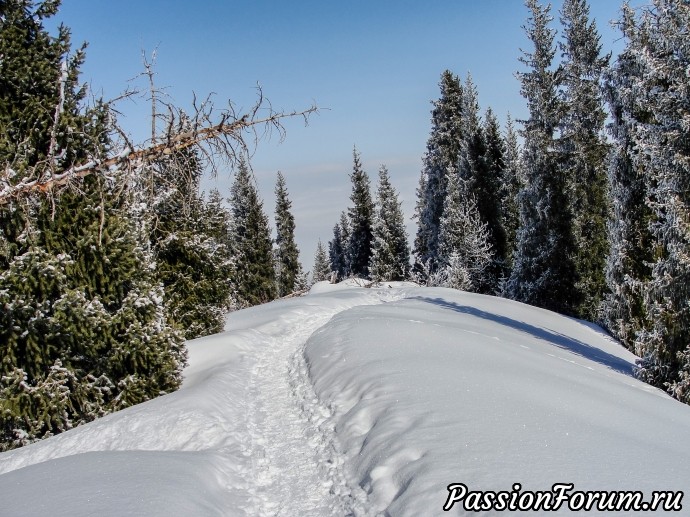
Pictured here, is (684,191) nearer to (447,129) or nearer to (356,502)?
(356,502)

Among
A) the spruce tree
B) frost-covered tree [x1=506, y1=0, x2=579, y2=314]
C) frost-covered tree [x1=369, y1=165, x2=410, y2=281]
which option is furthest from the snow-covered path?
the spruce tree

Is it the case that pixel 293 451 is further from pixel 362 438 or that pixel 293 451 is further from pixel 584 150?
pixel 584 150

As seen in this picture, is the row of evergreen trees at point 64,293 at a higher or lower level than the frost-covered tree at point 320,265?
higher

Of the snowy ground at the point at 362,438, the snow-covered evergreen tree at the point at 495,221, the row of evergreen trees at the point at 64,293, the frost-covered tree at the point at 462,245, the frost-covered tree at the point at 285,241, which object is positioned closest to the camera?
the snowy ground at the point at 362,438

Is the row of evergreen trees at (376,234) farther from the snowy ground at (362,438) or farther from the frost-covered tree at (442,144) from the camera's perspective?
the snowy ground at (362,438)

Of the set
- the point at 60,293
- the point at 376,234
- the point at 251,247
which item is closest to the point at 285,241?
the point at 251,247

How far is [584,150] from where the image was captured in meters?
30.9

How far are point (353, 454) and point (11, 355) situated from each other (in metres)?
7.46

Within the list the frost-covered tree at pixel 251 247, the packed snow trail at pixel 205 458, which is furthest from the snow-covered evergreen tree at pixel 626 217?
the frost-covered tree at pixel 251 247

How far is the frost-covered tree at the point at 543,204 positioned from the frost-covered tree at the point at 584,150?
24.1 inches

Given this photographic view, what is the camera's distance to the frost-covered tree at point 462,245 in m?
34.4

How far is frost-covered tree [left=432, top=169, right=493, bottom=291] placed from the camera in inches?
1355

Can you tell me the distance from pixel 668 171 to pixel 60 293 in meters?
16.8

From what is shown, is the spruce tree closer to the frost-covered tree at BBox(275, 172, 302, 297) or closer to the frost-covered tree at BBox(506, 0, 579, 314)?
the frost-covered tree at BBox(275, 172, 302, 297)
